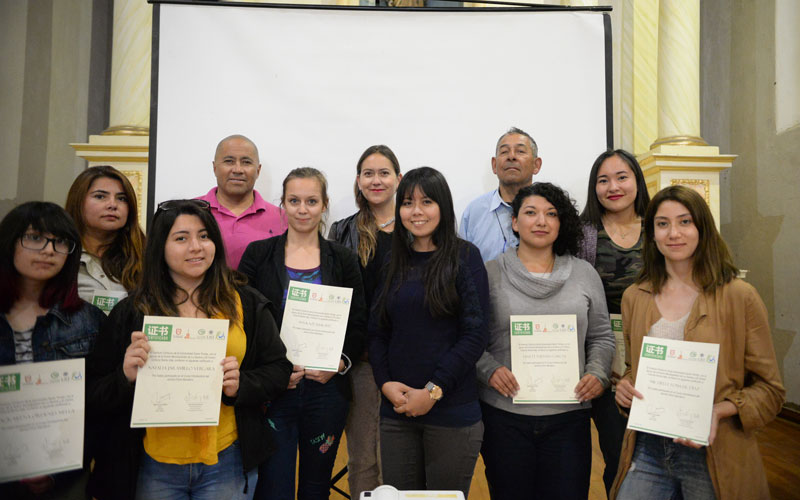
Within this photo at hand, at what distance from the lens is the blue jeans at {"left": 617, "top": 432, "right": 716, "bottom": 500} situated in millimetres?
1650

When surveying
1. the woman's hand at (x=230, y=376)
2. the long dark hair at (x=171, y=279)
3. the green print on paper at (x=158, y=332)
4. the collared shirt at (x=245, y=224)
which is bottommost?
the woman's hand at (x=230, y=376)

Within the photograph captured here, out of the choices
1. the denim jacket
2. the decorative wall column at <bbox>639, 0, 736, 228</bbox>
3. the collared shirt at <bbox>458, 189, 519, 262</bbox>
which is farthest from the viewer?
the decorative wall column at <bbox>639, 0, 736, 228</bbox>

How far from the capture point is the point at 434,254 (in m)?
2.01

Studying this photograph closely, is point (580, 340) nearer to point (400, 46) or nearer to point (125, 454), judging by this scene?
point (125, 454)

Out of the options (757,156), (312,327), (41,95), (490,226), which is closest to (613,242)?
(490,226)

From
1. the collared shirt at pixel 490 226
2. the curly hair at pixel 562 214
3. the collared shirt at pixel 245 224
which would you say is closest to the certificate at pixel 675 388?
the curly hair at pixel 562 214

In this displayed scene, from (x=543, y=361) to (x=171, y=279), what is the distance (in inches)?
55.1

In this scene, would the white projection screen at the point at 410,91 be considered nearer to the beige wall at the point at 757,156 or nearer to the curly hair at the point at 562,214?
the curly hair at the point at 562,214

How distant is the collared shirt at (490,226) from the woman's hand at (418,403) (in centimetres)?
95

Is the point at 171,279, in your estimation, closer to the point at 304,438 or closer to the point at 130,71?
the point at 304,438

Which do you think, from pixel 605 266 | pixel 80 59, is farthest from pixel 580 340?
pixel 80 59

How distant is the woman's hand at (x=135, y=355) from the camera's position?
1553mm

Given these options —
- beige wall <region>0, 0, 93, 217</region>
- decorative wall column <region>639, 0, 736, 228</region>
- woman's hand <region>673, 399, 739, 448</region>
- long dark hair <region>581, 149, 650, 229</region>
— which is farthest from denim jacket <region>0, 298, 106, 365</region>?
decorative wall column <region>639, 0, 736, 228</region>

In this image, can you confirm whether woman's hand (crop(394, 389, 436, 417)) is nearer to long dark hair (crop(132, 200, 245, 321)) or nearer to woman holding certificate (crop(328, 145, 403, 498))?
woman holding certificate (crop(328, 145, 403, 498))
